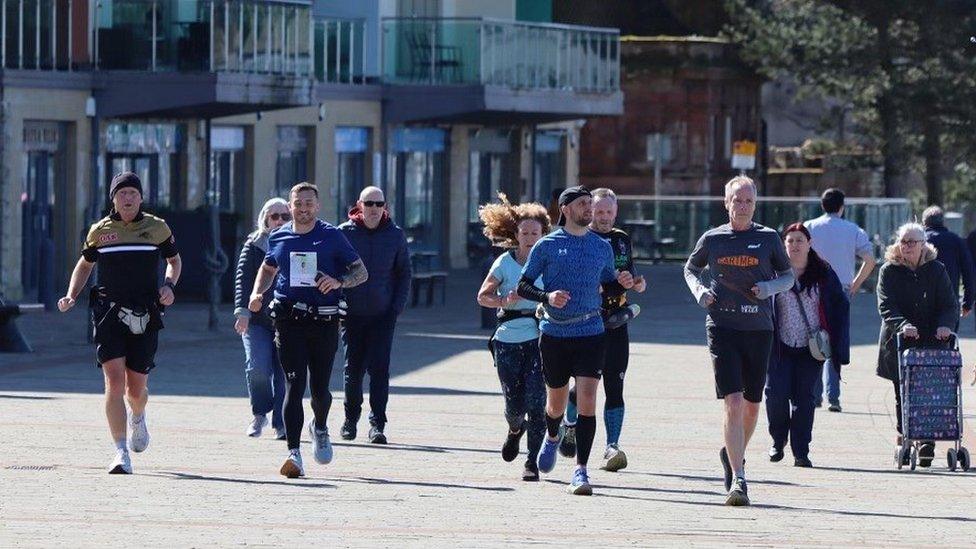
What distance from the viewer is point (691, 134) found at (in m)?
60.3

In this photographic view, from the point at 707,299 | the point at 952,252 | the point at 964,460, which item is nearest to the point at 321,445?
the point at 707,299

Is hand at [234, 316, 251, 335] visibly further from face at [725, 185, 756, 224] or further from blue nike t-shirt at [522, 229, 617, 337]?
face at [725, 185, 756, 224]

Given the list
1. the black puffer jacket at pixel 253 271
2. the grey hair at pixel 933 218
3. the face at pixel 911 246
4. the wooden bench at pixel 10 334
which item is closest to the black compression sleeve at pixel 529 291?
the black puffer jacket at pixel 253 271

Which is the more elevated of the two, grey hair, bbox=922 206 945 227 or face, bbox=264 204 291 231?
face, bbox=264 204 291 231

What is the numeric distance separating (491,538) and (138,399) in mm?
3359

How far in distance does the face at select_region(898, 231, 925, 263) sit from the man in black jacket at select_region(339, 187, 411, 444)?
10.1 ft

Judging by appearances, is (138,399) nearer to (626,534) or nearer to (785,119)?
(626,534)

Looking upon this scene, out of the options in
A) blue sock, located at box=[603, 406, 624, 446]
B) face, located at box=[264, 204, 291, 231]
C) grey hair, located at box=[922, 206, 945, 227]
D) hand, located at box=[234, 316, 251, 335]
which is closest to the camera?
blue sock, located at box=[603, 406, 624, 446]

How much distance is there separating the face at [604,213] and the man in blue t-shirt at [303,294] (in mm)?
1390

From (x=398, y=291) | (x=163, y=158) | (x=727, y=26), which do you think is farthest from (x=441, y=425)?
(x=727, y=26)

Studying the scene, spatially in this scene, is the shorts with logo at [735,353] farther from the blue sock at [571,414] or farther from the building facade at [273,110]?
the building facade at [273,110]

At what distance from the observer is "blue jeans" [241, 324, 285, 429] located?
1529 centimetres

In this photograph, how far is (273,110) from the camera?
1409 inches

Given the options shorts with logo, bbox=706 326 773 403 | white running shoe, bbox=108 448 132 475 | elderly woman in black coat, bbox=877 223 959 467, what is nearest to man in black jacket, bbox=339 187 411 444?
white running shoe, bbox=108 448 132 475
